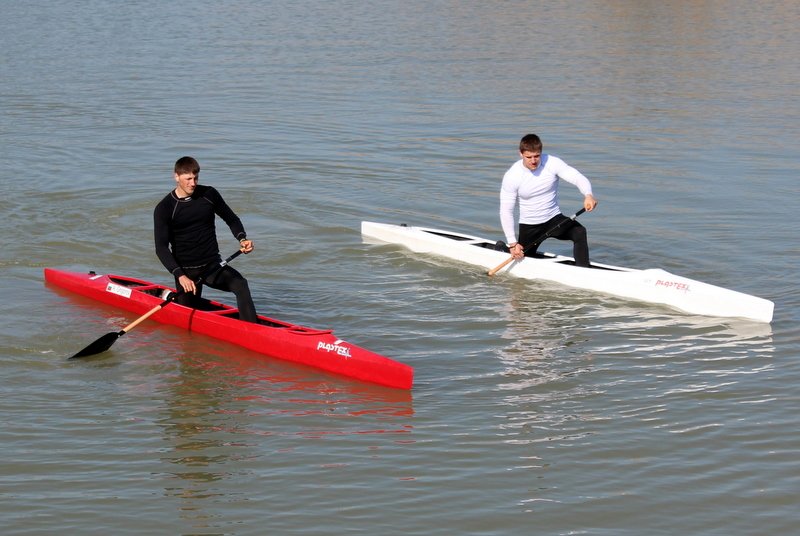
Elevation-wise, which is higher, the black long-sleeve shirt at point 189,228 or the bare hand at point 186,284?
the black long-sleeve shirt at point 189,228

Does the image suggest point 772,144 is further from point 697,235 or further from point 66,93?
point 66,93

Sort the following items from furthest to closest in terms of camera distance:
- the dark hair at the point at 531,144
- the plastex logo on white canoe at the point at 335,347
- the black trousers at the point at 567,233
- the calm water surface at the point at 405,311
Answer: the black trousers at the point at 567,233, the dark hair at the point at 531,144, the plastex logo on white canoe at the point at 335,347, the calm water surface at the point at 405,311

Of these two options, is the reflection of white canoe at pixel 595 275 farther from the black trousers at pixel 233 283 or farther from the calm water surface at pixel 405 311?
the black trousers at pixel 233 283

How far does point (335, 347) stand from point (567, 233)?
12.9ft

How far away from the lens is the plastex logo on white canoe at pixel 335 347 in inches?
398

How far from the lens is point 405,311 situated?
12.3 metres

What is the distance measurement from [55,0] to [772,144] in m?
30.6

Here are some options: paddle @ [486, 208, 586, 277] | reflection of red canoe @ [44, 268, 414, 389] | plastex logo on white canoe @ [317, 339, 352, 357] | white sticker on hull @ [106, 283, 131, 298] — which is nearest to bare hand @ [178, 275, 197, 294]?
reflection of red canoe @ [44, 268, 414, 389]

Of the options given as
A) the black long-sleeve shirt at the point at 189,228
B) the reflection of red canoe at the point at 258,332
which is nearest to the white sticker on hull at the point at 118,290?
the reflection of red canoe at the point at 258,332

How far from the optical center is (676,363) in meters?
10.5

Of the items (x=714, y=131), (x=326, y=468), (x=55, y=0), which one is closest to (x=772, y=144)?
(x=714, y=131)

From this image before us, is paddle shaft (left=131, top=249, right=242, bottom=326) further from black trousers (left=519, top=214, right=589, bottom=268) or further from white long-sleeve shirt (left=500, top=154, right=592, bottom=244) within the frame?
black trousers (left=519, top=214, right=589, bottom=268)

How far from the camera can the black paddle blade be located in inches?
421

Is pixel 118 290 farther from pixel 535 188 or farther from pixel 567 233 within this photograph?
pixel 567 233
